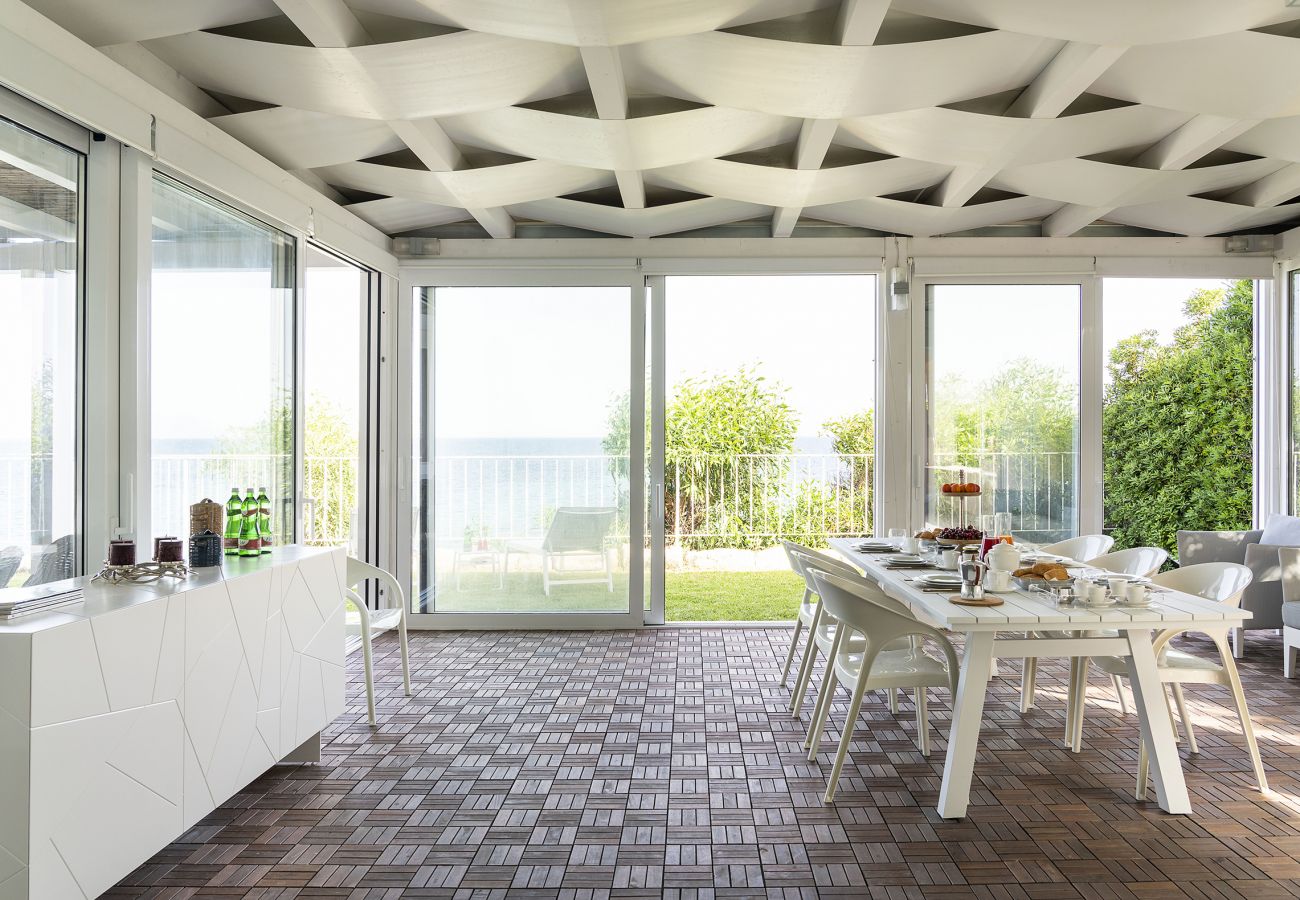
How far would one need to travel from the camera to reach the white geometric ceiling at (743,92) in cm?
307

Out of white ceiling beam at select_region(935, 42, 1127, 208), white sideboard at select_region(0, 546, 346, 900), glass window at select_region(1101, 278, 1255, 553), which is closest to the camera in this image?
white sideboard at select_region(0, 546, 346, 900)

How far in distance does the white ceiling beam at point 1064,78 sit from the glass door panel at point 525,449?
9.80 feet

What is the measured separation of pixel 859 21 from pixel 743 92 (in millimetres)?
702

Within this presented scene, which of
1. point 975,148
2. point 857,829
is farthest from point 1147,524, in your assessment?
point 857,829

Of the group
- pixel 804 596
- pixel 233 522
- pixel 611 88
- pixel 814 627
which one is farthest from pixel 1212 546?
pixel 233 522

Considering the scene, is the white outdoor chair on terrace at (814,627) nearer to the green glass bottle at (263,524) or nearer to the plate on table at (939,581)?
the plate on table at (939,581)

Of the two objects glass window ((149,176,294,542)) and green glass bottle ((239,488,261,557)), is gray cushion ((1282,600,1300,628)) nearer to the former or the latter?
green glass bottle ((239,488,261,557))

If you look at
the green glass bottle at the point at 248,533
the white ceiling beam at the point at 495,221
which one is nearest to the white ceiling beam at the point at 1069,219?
the white ceiling beam at the point at 495,221

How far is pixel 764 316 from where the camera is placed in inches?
435

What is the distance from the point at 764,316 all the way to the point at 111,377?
872 cm

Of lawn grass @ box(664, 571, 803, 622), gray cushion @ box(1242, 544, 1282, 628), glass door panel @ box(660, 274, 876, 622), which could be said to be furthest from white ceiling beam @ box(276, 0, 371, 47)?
glass door panel @ box(660, 274, 876, 622)

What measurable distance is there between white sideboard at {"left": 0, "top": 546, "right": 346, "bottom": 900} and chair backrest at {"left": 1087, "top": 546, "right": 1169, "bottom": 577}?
12.3ft

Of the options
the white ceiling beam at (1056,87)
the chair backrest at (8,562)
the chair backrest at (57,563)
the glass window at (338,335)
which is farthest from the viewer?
the glass window at (338,335)

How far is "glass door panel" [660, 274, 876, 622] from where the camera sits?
32.1 feet
